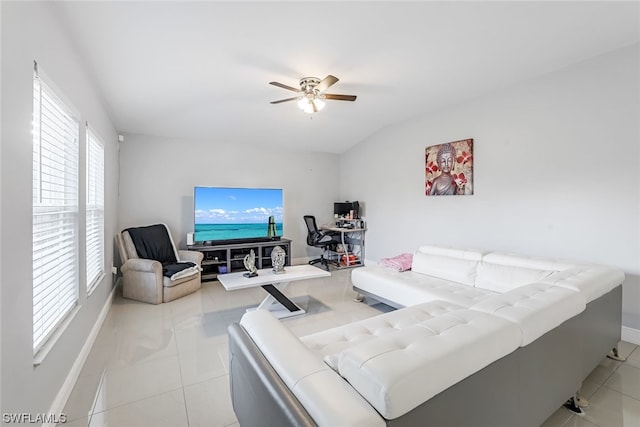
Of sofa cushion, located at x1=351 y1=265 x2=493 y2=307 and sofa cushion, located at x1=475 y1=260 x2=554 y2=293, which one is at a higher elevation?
sofa cushion, located at x1=475 y1=260 x2=554 y2=293

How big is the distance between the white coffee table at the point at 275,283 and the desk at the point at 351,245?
7.41 ft

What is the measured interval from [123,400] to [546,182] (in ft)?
14.4

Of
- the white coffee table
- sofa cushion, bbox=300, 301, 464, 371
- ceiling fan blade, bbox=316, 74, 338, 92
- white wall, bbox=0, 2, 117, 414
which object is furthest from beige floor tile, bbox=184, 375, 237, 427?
ceiling fan blade, bbox=316, 74, 338, 92

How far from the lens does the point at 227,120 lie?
448 cm

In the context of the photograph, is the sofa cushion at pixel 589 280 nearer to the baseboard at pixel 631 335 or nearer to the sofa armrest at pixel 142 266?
the baseboard at pixel 631 335

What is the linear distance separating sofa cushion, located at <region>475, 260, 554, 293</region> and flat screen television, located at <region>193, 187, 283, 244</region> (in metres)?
3.57

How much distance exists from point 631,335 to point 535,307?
7.54ft

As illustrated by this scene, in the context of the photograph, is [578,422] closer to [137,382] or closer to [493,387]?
[493,387]

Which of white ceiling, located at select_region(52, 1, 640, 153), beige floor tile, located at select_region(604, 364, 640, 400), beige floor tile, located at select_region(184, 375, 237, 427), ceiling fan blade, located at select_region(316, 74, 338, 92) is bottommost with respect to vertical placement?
beige floor tile, located at select_region(184, 375, 237, 427)

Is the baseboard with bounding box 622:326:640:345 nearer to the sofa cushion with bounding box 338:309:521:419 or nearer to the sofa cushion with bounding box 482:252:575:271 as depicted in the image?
the sofa cushion with bounding box 482:252:575:271

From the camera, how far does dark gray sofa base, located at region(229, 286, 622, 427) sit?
3.15 feet

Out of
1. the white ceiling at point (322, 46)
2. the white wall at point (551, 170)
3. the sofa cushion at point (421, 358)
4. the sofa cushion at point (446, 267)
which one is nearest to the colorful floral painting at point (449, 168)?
the white wall at point (551, 170)

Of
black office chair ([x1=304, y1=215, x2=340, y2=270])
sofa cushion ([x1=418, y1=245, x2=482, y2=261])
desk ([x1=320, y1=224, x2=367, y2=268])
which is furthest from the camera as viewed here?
desk ([x1=320, y1=224, x2=367, y2=268])

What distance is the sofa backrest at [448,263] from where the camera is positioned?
10.4ft
